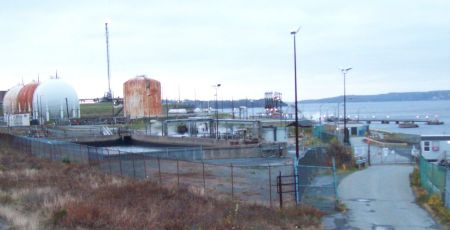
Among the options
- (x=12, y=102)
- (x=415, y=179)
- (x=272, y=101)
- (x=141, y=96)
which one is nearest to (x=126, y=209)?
(x=415, y=179)

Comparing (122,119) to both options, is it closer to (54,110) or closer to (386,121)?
(54,110)

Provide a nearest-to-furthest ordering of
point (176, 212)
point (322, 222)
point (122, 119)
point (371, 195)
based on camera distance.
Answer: point (176, 212)
point (322, 222)
point (371, 195)
point (122, 119)

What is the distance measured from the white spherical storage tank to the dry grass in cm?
8923

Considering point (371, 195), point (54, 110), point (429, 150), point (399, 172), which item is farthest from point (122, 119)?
point (371, 195)

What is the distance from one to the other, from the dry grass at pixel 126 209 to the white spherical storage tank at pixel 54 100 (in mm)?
89228

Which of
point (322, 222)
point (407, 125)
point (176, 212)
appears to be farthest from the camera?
point (407, 125)

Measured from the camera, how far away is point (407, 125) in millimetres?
152625

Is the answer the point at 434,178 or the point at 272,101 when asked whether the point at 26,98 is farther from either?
the point at 434,178

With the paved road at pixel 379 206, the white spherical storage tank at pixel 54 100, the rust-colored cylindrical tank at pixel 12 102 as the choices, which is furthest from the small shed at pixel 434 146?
the rust-colored cylindrical tank at pixel 12 102

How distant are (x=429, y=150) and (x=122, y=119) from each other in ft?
223

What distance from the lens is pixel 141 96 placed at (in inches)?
4567

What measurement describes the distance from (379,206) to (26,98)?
107341 mm

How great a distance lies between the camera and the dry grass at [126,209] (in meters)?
17.4

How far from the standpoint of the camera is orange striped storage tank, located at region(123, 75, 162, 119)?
378 ft
